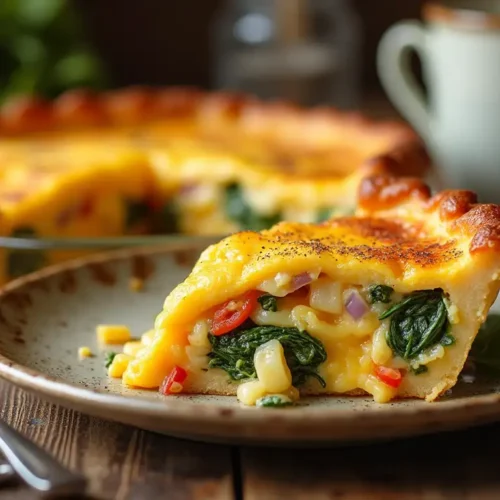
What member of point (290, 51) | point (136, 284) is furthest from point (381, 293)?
point (290, 51)

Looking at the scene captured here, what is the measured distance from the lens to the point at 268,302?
2.68 m

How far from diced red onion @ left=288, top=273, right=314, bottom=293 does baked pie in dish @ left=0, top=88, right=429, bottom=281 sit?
5.22ft

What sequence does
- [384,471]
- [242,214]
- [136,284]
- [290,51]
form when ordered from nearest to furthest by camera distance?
[384,471], [136,284], [242,214], [290,51]

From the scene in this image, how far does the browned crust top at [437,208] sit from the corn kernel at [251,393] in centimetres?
60

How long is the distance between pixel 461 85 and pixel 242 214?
1.16 metres

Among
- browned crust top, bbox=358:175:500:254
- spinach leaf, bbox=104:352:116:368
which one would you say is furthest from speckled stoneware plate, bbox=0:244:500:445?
browned crust top, bbox=358:175:500:254

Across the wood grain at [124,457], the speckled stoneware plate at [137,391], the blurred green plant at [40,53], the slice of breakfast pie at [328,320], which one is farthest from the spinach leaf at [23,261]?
the blurred green plant at [40,53]

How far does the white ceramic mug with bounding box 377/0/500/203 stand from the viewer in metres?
4.84

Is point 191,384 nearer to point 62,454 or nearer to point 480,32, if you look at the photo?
point 62,454

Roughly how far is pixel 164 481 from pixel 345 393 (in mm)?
545

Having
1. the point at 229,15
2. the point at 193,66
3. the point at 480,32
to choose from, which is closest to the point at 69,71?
the point at 229,15

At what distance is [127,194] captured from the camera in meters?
4.90

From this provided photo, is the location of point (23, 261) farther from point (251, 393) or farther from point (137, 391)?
point (251, 393)

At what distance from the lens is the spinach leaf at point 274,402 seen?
2493 mm
